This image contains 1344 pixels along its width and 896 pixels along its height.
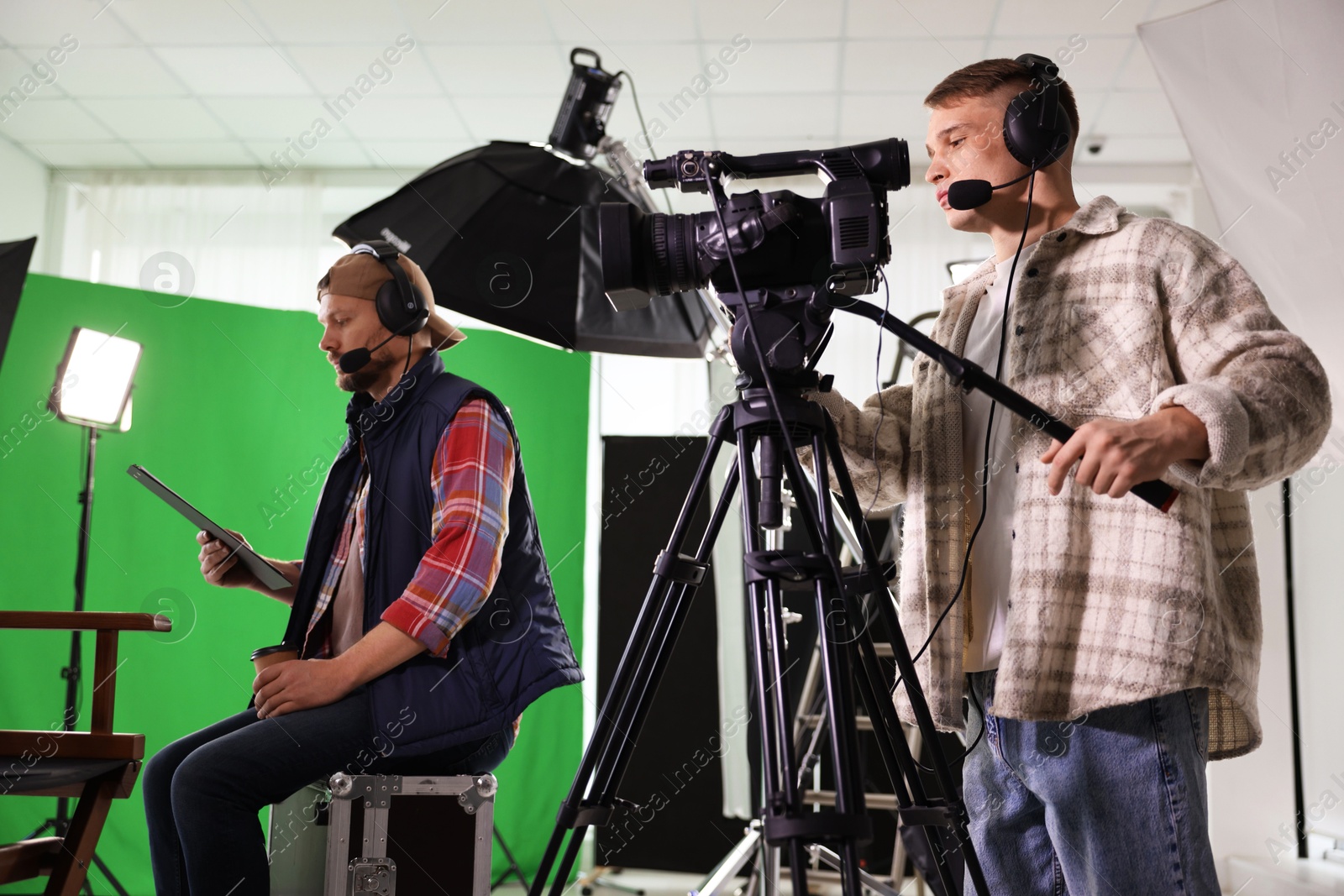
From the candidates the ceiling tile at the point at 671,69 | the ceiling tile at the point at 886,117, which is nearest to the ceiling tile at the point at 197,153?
the ceiling tile at the point at 671,69

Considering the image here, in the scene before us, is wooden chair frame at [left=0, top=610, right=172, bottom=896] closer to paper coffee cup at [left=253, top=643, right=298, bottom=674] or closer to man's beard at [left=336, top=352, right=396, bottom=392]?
paper coffee cup at [left=253, top=643, right=298, bottom=674]

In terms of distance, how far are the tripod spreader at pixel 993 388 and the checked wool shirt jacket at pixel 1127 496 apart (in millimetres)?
72

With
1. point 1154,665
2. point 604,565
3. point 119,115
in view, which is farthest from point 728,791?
point 119,115

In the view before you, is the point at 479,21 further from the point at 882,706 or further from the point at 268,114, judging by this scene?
the point at 882,706

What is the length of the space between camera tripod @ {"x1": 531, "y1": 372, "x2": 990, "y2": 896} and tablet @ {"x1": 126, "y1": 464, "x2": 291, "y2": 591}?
83cm

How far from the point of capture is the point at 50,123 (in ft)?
12.7

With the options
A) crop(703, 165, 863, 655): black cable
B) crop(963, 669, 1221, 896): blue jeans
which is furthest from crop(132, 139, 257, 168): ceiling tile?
crop(963, 669, 1221, 896): blue jeans

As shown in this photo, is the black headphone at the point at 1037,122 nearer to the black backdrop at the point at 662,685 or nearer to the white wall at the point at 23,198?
the black backdrop at the point at 662,685

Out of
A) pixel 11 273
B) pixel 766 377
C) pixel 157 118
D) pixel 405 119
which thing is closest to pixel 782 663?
pixel 766 377

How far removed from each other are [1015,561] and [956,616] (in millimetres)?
105

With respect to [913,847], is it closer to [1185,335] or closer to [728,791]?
[1185,335]

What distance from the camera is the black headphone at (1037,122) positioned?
108 centimetres

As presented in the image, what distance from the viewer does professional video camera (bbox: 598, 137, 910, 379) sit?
37.0 inches

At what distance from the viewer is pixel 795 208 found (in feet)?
3.23
